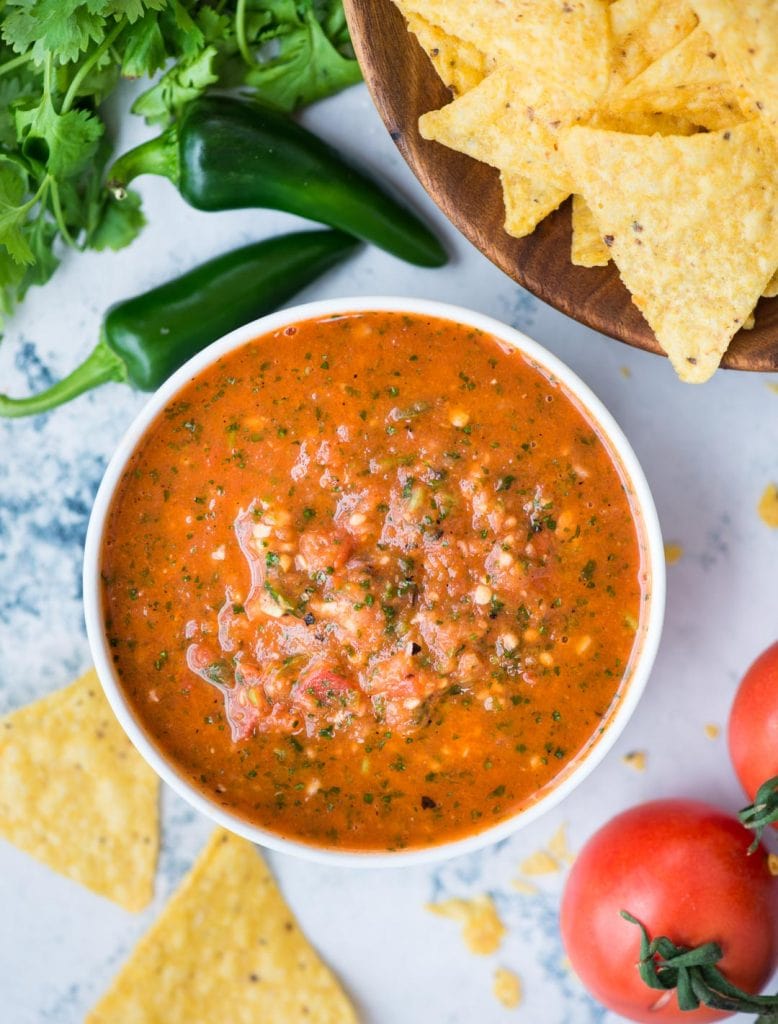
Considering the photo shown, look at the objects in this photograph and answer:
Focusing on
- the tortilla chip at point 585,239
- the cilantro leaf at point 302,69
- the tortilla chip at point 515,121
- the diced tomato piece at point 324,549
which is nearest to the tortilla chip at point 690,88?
the tortilla chip at point 515,121

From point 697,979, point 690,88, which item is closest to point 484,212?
point 690,88

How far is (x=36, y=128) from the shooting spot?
2760 mm

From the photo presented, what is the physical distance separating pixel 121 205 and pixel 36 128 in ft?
0.92

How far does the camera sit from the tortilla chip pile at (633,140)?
2.26 meters

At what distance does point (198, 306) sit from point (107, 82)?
1.95 feet

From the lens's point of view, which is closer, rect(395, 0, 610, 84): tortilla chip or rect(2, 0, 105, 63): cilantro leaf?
rect(395, 0, 610, 84): tortilla chip

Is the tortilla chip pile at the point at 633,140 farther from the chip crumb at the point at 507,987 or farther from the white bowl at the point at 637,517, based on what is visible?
the chip crumb at the point at 507,987

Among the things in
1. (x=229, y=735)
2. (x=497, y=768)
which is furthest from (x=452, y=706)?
(x=229, y=735)

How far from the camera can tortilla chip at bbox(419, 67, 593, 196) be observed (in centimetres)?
231

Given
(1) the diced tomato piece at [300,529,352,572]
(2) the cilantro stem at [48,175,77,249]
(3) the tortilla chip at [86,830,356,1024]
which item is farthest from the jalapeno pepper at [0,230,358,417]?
(3) the tortilla chip at [86,830,356,1024]

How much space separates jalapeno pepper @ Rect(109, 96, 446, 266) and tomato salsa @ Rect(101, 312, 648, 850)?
390mm

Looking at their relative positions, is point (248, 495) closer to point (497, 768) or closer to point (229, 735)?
point (229, 735)

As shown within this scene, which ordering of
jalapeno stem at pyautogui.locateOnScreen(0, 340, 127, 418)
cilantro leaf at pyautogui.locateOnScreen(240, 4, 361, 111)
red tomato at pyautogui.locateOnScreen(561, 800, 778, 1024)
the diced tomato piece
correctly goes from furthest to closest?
jalapeno stem at pyautogui.locateOnScreen(0, 340, 127, 418)
cilantro leaf at pyautogui.locateOnScreen(240, 4, 361, 111)
red tomato at pyautogui.locateOnScreen(561, 800, 778, 1024)
the diced tomato piece

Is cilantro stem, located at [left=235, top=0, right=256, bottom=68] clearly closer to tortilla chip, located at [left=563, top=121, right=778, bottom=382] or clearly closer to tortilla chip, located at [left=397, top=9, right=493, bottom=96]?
tortilla chip, located at [left=397, top=9, right=493, bottom=96]
